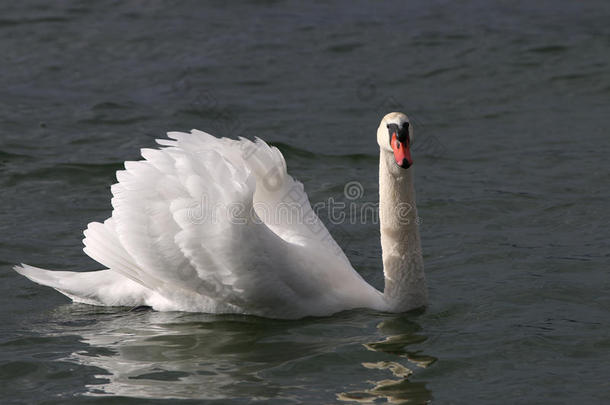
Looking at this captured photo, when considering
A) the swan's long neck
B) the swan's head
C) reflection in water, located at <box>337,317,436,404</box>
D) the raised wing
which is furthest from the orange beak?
reflection in water, located at <box>337,317,436,404</box>

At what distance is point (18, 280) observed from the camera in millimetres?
9438

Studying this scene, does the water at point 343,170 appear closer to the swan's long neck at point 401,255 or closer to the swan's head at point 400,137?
the swan's long neck at point 401,255

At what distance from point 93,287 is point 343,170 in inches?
176

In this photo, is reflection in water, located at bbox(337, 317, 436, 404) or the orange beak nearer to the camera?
reflection in water, located at bbox(337, 317, 436, 404)

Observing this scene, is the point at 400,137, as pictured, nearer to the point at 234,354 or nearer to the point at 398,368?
the point at 398,368

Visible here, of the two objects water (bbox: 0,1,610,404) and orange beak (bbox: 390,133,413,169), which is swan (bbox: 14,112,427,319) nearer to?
orange beak (bbox: 390,133,413,169)

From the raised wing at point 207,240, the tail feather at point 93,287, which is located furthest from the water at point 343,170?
the raised wing at point 207,240

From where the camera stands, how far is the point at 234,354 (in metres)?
7.82

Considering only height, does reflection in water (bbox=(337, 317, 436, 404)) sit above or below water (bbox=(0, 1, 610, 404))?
below

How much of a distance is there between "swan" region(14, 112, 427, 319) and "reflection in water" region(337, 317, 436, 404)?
275mm

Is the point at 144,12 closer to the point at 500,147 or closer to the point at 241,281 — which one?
the point at 500,147

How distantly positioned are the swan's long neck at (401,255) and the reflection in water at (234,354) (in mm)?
212

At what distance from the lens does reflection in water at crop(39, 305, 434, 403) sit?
7.15 metres

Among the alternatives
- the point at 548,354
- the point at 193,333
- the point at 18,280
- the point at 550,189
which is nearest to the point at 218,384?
the point at 193,333
